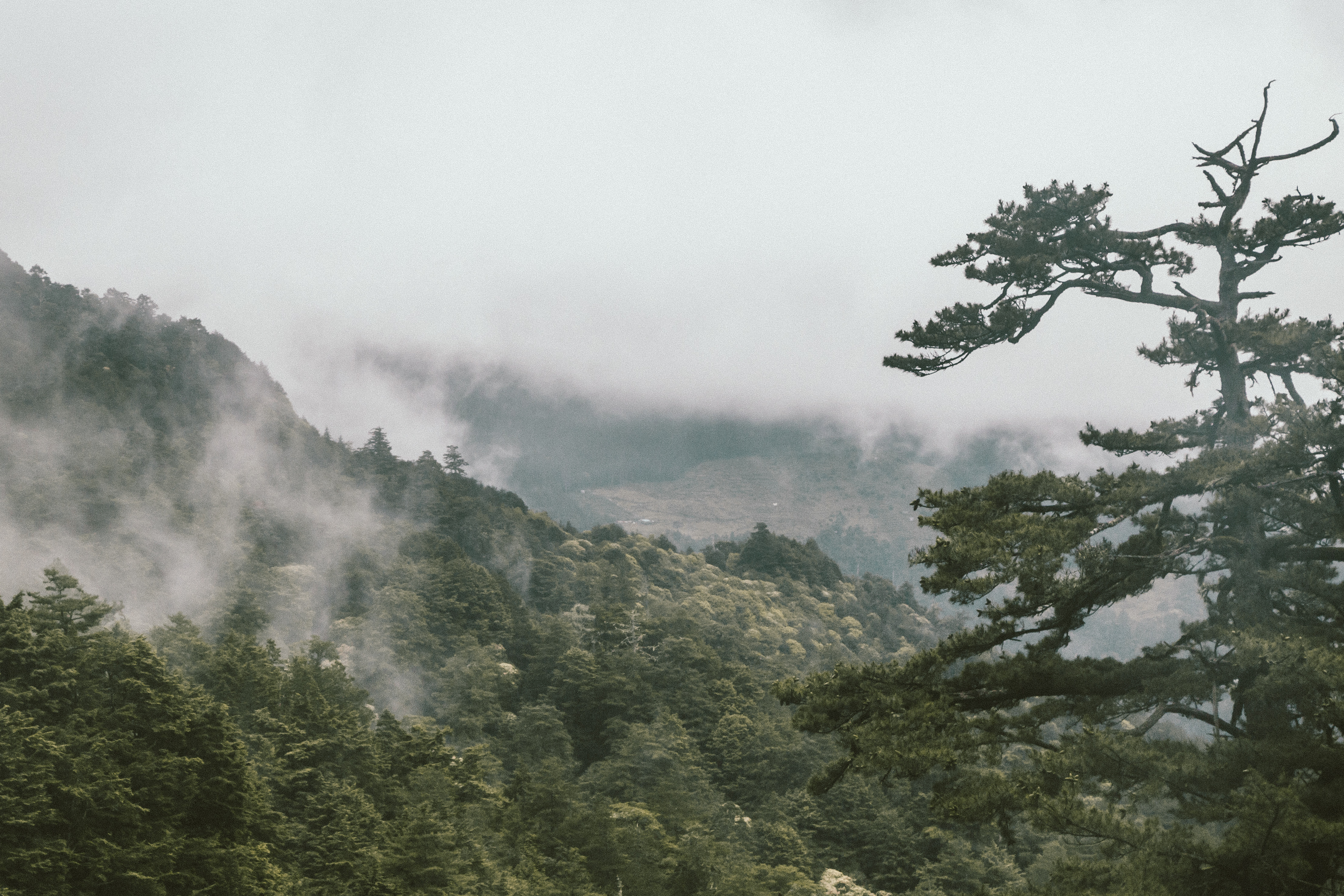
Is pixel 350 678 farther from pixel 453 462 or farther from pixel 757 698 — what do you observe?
pixel 453 462

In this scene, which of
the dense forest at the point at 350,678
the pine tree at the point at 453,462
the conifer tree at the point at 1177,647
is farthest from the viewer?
the pine tree at the point at 453,462

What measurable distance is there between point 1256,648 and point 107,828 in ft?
84.6

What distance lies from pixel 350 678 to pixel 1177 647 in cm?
4870

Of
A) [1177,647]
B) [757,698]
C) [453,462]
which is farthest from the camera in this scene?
[453,462]

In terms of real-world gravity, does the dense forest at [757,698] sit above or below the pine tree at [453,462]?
below

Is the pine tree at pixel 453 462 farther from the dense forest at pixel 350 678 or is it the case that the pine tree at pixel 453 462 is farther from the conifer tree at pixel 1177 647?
the conifer tree at pixel 1177 647

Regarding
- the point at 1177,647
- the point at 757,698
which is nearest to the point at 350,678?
the point at 757,698

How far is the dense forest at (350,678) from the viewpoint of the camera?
26.0 metres

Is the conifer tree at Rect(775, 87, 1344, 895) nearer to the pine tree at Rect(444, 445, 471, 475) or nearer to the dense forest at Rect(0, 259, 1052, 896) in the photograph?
the dense forest at Rect(0, 259, 1052, 896)

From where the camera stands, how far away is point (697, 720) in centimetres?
5628

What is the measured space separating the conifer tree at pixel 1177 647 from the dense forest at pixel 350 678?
169cm

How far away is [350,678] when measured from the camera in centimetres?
5316

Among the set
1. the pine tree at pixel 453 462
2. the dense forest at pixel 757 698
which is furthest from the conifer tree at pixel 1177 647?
the pine tree at pixel 453 462

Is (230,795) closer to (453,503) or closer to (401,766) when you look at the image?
(401,766)
